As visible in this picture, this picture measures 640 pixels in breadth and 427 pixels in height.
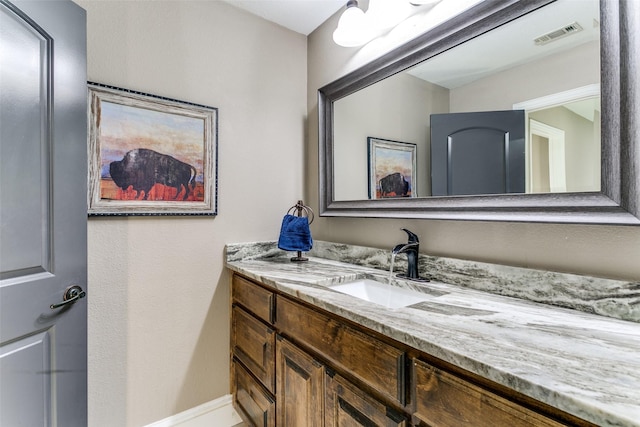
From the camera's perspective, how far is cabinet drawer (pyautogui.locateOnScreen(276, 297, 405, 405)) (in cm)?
78

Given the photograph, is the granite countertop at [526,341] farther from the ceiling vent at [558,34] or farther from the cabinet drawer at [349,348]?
the ceiling vent at [558,34]

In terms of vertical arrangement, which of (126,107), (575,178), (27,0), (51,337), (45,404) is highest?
(27,0)

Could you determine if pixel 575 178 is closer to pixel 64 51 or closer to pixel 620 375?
pixel 620 375

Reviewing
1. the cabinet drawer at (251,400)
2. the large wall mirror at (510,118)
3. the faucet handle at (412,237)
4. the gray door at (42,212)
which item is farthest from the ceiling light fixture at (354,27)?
the cabinet drawer at (251,400)

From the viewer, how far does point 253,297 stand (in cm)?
149

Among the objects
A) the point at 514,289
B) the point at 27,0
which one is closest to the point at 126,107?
the point at 27,0

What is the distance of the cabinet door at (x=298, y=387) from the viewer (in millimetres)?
1046

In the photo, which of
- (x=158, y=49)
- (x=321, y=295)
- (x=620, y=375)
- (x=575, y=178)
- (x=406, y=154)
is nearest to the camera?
(x=620, y=375)

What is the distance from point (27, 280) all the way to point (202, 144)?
956 millimetres

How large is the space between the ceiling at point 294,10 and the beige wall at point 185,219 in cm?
6

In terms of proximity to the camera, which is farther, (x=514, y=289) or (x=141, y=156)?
(x=141, y=156)

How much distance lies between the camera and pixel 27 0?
3.35ft

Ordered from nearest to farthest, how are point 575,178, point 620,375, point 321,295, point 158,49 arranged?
point 620,375
point 575,178
point 321,295
point 158,49

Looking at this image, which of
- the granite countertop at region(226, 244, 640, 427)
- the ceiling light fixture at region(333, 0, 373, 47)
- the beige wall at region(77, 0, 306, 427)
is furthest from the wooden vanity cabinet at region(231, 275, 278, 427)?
the ceiling light fixture at region(333, 0, 373, 47)
